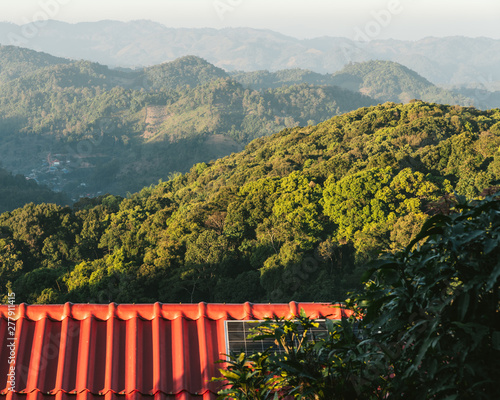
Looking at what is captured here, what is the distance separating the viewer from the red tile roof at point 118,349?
5.90m

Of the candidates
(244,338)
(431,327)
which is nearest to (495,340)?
(431,327)

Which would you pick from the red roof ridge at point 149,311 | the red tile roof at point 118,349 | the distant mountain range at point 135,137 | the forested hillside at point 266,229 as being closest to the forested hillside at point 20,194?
the distant mountain range at point 135,137

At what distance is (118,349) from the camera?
21.0ft

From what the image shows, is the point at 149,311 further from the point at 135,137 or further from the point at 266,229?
the point at 135,137

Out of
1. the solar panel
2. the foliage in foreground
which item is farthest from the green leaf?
the solar panel

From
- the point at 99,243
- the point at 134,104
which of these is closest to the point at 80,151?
the point at 134,104

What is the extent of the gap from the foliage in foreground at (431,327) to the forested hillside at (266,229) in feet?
70.1

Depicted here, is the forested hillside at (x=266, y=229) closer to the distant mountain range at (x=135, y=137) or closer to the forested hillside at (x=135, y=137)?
the distant mountain range at (x=135, y=137)

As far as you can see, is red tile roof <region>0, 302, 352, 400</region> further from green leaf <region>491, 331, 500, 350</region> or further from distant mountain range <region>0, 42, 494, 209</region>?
distant mountain range <region>0, 42, 494, 209</region>

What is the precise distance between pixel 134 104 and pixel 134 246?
170 meters

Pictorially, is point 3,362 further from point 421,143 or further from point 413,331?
point 421,143

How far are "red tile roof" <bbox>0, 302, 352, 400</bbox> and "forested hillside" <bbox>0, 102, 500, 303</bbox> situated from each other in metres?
18.7

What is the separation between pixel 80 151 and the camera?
169750mm

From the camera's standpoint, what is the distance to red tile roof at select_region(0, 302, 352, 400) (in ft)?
19.4
